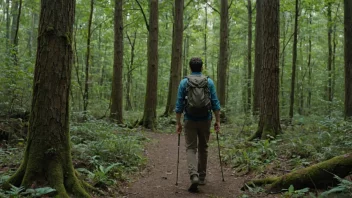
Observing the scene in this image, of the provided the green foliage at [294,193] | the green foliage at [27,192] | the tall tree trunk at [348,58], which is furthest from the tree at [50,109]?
the tall tree trunk at [348,58]

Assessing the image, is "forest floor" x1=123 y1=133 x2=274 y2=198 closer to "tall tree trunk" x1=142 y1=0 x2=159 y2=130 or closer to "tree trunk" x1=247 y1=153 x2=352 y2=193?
"tree trunk" x1=247 y1=153 x2=352 y2=193

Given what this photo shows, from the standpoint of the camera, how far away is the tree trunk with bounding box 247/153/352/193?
4.02 meters

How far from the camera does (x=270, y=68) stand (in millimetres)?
8203

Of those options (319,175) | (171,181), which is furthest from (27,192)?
(319,175)

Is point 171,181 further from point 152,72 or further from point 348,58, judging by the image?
point 348,58

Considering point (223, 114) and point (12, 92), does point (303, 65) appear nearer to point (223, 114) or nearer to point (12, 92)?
point (223, 114)

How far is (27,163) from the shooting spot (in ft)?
13.2

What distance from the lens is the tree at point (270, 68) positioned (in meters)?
8.20

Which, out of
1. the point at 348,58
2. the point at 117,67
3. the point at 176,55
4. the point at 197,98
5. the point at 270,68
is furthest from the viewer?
the point at 176,55

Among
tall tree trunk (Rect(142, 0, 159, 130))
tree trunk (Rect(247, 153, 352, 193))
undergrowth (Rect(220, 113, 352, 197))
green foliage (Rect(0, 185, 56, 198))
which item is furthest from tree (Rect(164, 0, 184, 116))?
green foliage (Rect(0, 185, 56, 198))

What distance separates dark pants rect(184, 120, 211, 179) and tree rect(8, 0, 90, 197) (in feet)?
6.49

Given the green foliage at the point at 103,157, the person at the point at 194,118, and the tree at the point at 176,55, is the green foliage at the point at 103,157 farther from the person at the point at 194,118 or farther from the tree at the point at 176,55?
the tree at the point at 176,55

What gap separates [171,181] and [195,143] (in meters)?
1.19

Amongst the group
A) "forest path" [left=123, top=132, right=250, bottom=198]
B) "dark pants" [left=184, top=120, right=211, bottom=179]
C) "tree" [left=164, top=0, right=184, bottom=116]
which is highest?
"tree" [left=164, top=0, right=184, bottom=116]
